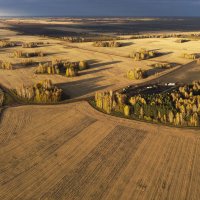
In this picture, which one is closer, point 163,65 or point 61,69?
point 61,69

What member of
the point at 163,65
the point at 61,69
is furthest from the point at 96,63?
the point at 163,65

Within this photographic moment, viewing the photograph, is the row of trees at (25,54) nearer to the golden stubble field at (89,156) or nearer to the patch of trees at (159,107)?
the golden stubble field at (89,156)

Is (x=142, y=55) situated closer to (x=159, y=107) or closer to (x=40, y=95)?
(x=40, y=95)

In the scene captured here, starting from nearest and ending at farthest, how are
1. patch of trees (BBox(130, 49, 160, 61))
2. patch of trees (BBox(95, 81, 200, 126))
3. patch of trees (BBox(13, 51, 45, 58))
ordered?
Result: 1. patch of trees (BBox(95, 81, 200, 126))
2. patch of trees (BBox(130, 49, 160, 61))
3. patch of trees (BBox(13, 51, 45, 58))

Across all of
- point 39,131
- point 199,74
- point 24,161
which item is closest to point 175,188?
point 24,161

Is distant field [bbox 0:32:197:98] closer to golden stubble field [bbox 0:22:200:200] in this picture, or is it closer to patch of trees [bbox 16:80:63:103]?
patch of trees [bbox 16:80:63:103]

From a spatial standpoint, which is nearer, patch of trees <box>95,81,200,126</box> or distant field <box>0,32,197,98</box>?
patch of trees <box>95,81,200,126</box>

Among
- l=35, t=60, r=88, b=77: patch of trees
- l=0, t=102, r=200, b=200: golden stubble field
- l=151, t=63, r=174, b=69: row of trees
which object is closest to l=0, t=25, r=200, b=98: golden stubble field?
l=35, t=60, r=88, b=77: patch of trees

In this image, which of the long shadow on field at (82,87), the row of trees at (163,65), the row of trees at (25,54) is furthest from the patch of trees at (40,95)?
the row of trees at (25,54)
